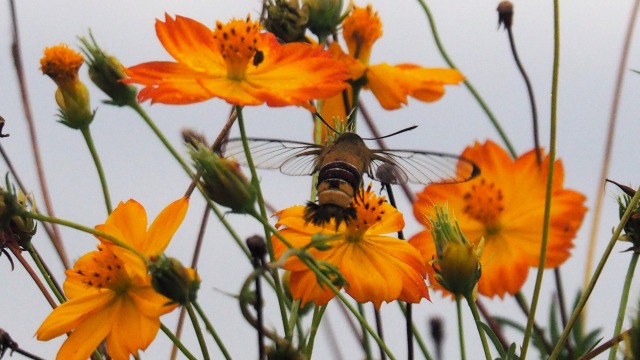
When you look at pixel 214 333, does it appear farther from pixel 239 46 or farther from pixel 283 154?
pixel 239 46

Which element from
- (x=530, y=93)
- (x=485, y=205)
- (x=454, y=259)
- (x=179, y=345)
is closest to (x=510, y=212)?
(x=485, y=205)

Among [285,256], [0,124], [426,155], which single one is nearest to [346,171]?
[426,155]

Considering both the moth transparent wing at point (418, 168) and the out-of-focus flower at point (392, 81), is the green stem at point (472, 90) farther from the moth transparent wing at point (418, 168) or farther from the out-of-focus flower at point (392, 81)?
the moth transparent wing at point (418, 168)

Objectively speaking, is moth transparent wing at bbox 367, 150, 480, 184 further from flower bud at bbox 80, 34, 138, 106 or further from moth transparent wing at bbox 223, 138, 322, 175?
flower bud at bbox 80, 34, 138, 106

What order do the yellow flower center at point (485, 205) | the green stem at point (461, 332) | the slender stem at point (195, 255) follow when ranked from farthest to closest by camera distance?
1. the yellow flower center at point (485, 205)
2. the slender stem at point (195, 255)
3. the green stem at point (461, 332)

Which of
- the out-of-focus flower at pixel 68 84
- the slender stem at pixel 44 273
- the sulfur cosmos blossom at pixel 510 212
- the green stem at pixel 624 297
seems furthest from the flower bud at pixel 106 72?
the green stem at pixel 624 297
